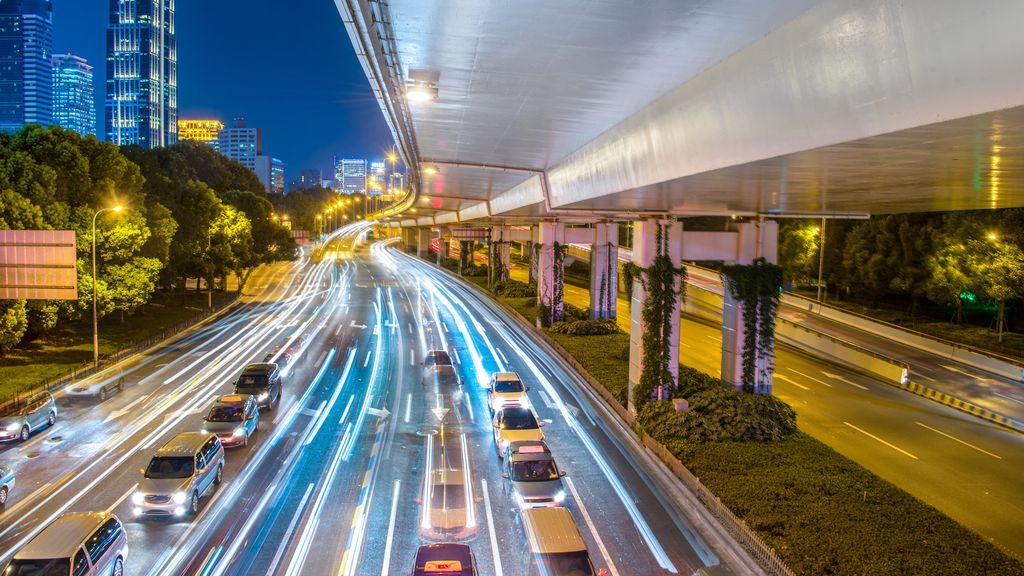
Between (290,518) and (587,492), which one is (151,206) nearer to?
(290,518)

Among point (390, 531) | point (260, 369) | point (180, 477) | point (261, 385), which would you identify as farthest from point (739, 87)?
point (260, 369)

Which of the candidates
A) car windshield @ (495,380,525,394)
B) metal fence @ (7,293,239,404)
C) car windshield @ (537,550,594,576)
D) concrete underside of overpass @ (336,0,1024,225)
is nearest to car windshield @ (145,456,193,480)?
Answer: car windshield @ (537,550,594,576)

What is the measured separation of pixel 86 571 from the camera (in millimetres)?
10555

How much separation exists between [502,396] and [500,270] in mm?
39255

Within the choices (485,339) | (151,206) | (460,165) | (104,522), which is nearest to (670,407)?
(460,165)

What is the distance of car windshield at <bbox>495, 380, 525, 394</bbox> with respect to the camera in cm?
2279

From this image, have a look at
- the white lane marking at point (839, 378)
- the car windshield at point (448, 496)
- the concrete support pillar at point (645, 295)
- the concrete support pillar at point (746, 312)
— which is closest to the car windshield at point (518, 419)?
the car windshield at point (448, 496)

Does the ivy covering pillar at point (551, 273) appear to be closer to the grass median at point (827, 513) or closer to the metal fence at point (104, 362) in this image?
the grass median at point (827, 513)

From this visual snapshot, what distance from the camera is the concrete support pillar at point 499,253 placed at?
59.8m

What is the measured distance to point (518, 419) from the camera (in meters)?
19.1

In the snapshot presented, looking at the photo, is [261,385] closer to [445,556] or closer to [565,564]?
[445,556]

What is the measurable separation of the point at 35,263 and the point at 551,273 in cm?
2618

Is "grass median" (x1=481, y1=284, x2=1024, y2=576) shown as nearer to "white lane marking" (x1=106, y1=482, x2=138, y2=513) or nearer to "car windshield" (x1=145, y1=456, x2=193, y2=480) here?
"car windshield" (x1=145, y1=456, x2=193, y2=480)

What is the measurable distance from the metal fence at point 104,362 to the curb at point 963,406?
120ft
